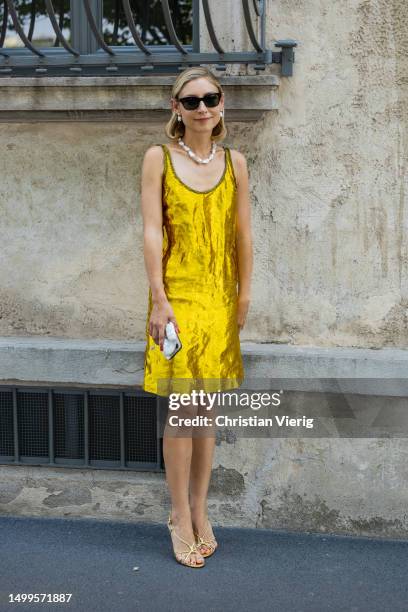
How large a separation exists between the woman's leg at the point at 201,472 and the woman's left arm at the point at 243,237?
A: 0.50 meters

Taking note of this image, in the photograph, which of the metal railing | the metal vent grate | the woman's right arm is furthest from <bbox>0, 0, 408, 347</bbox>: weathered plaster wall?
the woman's right arm

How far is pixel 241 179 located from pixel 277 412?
1.13 m

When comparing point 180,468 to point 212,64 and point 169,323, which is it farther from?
point 212,64

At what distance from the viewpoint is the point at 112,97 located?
437cm

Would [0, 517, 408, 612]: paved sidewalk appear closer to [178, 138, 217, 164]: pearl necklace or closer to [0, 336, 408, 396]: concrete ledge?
[0, 336, 408, 396]: concrete ledge

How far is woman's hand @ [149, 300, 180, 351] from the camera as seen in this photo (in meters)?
3.87

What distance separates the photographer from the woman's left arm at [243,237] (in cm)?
408

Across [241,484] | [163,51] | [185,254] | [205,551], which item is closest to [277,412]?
[241,484]

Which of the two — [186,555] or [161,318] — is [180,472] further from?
[161,318]

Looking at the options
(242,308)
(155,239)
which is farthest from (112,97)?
(242,308)

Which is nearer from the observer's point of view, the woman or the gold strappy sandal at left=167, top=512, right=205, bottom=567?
the woman

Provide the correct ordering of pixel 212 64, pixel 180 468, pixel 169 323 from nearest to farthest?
pixel 169 323 → pixel 180 468 → pixel 212 64

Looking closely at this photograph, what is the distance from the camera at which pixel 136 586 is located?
3979 mm

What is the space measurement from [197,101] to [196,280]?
0.71m
